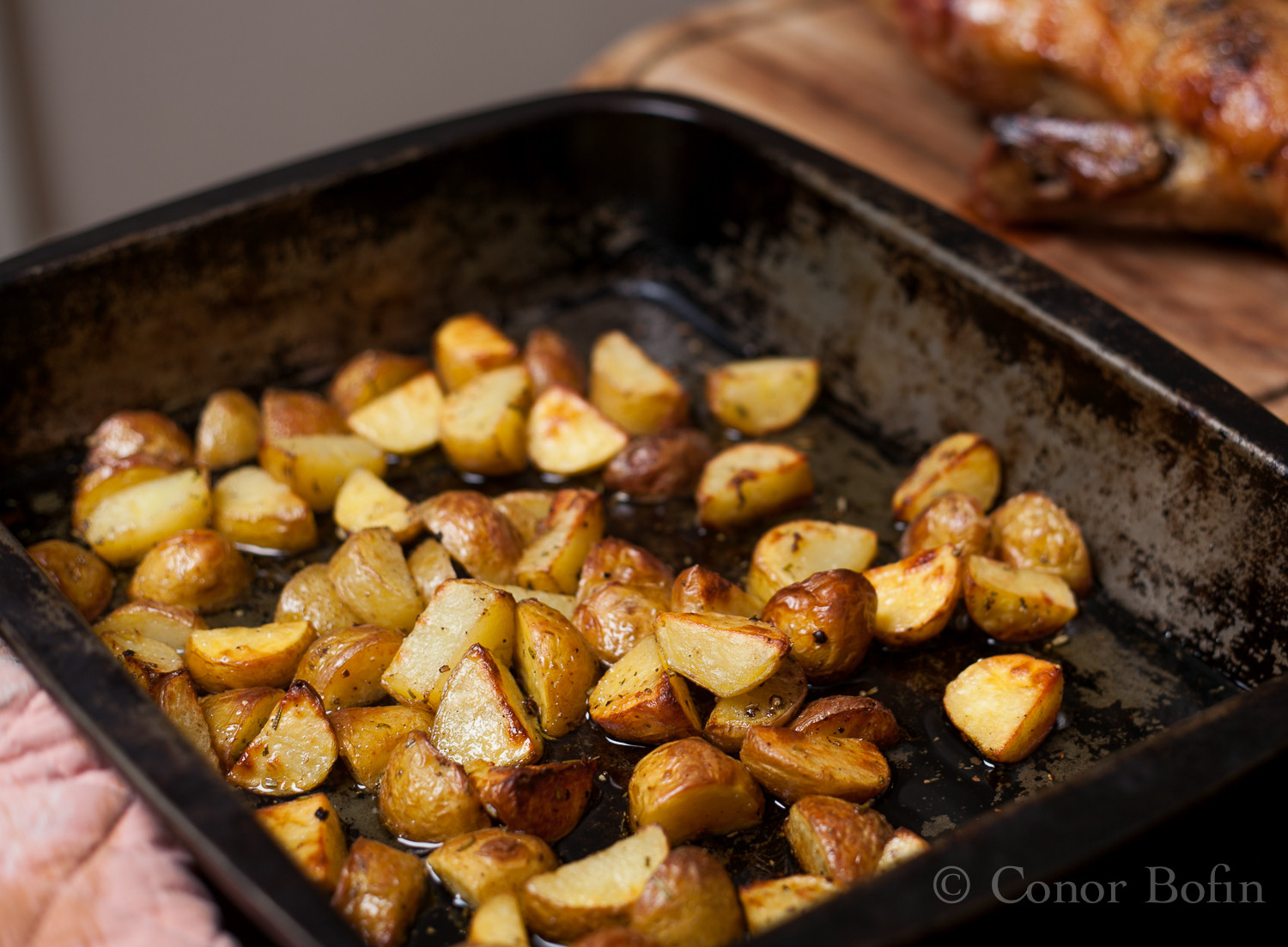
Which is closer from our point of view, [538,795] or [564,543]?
[538,795]

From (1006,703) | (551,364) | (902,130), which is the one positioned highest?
(902,130)

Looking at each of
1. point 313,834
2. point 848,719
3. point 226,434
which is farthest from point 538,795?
point 226,434

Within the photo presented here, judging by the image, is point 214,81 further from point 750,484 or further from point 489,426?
point 750,484

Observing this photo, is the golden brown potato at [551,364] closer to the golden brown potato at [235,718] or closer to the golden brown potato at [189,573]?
the golden brown potato at [189,573]

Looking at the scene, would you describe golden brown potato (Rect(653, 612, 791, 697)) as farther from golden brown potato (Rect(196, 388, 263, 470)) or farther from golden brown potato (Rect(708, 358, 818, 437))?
golden brown potato (Rect(196, 388, 263, 470))

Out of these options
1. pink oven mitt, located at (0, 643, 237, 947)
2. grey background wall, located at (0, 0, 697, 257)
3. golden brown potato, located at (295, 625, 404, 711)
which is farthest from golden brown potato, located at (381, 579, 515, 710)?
grey background wall, located at (0, 0, 697, 257)

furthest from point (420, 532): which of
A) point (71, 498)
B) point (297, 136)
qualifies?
point (297, 136)

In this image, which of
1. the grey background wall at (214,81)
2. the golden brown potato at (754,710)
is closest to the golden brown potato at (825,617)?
the golden brown potato at (754,710)

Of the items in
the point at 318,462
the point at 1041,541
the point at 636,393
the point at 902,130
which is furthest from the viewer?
the point at 902,130
